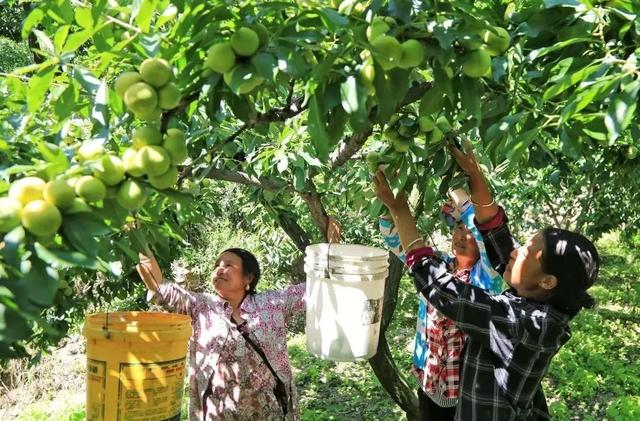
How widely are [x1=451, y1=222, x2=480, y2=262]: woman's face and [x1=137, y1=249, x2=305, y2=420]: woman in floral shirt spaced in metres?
0.79

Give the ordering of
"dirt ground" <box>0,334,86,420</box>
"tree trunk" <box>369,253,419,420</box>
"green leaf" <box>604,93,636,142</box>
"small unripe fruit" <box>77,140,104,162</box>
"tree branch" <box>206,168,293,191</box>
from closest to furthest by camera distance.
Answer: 1. "green leaf" <box>604,93,636,142</box>
2. "small unripe fruit" <box>77,140,104,162</box>
3. "tree branch" <box>206,168,293,191</box>
4. "tree trunk" <box>369,253,419,420</box>
5. "dirt ground" <box>0,334,86,420</box>

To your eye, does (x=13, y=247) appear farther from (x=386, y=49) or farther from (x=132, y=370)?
(x=132, y=370)

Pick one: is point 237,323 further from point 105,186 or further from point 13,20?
point 13,20

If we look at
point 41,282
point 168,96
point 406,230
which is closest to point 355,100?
point 168,96

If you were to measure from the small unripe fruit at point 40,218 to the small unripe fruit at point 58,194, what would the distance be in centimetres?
2

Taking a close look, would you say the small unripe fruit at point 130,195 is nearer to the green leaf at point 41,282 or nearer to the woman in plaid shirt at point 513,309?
the green leaf at point 41,282

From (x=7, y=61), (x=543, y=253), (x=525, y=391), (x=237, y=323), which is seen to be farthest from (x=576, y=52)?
(x=7, y=61)

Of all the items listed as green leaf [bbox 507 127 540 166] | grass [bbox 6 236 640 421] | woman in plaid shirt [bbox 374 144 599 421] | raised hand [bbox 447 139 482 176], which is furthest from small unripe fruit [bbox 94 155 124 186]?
grass [bbox 6 236 640 421]

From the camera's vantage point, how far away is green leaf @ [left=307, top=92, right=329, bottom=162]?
1.05m

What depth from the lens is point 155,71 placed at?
1.01 m

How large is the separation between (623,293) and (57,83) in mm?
8344

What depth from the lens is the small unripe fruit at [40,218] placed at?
87cm

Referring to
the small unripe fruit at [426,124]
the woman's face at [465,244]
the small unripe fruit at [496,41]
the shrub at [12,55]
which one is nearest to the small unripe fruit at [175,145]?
the small unripe fruit at [496,41]

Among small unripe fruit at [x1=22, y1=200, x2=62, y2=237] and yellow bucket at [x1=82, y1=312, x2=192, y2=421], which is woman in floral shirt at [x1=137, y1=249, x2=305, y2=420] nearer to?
yellow bucket at [x1=82, y1=312, x2=192, y2=421]
